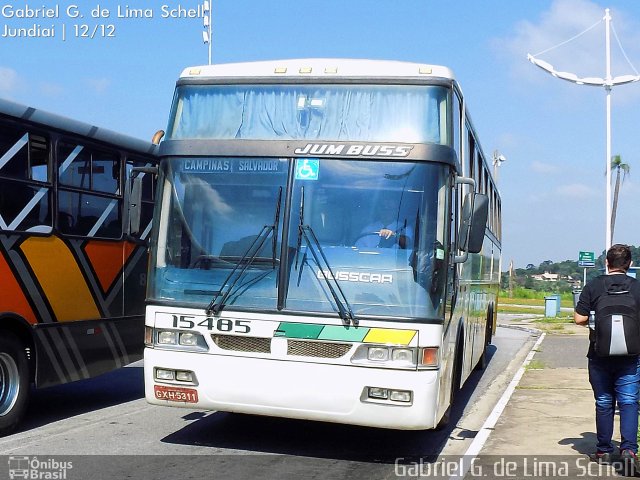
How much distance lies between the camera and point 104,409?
1021 centimetres

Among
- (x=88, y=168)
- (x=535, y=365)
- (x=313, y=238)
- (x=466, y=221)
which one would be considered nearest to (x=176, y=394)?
(x=313, y=238)

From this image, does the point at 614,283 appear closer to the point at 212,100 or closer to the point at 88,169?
the point at 212,100

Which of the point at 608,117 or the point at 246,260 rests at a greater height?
the point at 608,117

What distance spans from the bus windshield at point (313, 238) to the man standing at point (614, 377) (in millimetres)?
1411

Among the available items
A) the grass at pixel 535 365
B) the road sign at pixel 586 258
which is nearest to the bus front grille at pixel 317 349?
the grass at pixel 535 365

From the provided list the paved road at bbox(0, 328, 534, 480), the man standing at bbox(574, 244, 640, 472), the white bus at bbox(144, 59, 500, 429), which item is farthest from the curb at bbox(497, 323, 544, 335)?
the white bus at bbox(144, 59, 500, 429)

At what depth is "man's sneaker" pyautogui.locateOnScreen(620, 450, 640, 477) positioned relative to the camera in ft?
23.5

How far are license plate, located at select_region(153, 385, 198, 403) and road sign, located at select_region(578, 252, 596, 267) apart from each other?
30700 millimetres

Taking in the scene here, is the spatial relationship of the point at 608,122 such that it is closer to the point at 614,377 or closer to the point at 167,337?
the point at 614,377

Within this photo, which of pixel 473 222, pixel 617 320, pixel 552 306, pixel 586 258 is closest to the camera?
pixel 617 320

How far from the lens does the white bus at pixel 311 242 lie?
7.11 meters

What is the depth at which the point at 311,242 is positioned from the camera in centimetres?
736

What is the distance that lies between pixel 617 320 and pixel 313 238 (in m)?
2.66

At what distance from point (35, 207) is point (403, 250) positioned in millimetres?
3887
